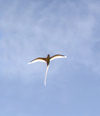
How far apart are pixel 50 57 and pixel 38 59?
2.82 meters

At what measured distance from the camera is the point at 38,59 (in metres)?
36.8

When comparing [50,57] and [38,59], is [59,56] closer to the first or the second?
[50,57]

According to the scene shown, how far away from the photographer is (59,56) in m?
35.9

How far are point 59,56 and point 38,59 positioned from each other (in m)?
4.71

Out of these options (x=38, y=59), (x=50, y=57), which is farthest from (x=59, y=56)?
(x=38, y=59)

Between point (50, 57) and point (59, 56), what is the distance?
6.38 feet

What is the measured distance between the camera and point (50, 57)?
118 ft
